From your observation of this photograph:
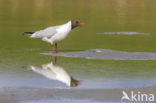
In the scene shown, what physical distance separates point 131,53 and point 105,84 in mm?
4745

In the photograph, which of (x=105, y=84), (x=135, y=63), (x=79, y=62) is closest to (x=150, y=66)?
(x=135, y=63)

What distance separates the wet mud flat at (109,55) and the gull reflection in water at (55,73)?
4.69ft

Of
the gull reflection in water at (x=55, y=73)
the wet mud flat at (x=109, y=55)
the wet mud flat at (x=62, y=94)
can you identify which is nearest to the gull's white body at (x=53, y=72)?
the gull reflection in water at (x=55, y=73)

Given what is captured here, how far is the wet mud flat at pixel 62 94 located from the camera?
931cm

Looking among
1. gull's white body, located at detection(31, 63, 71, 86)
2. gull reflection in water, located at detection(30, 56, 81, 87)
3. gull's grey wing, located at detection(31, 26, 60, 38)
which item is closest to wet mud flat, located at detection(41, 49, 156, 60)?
gull's grey wing, located at detection(31, 26, 60, 38)

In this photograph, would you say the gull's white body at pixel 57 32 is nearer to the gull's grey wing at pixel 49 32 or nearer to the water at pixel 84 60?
the gull's grey wing at pixel 49 32

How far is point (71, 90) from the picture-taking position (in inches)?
400

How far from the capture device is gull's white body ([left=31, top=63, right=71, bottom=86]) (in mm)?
11445

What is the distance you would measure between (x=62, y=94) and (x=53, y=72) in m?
2.45

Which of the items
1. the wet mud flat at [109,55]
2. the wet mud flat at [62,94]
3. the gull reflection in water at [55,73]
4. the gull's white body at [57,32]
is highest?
the gull's white body at [57,32]

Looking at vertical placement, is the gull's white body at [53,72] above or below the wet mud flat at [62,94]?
above

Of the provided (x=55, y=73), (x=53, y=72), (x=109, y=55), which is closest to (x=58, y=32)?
(x=109, y=55)

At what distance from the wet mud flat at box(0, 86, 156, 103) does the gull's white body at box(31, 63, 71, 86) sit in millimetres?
820

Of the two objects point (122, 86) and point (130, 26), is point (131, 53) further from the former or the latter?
point (130, 26)
